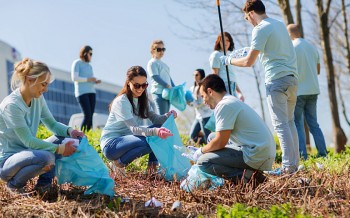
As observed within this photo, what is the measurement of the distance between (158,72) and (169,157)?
2.84 m

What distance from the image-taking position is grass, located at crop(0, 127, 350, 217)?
434 centimetres

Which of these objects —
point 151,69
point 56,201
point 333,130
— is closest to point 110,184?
point 56,201

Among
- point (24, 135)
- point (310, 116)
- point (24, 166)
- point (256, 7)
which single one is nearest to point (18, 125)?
point (24, 135)

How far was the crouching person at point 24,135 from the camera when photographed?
4758mm

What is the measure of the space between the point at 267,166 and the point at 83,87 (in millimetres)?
5214

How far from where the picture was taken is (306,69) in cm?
811

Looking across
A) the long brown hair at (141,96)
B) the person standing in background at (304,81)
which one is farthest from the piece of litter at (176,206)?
the person standing in background at (304,81)

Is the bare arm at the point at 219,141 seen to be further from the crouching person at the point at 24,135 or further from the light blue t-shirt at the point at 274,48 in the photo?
the crouching person at the point at 24,135

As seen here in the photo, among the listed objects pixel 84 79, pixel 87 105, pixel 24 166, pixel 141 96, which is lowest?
pixel 87 105

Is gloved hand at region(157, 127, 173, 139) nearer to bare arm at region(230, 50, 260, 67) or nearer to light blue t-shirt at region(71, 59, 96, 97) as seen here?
bare arm at region(230, 50, 260, 67)

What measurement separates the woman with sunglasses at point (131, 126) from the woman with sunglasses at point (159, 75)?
7.57 feet

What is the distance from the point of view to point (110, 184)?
4.95 metres

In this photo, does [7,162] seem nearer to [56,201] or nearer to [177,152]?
[56,201]

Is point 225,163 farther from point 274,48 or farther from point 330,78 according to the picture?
point 330,78
